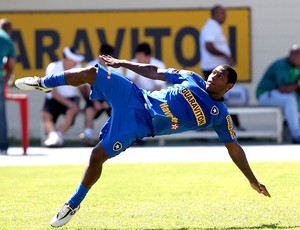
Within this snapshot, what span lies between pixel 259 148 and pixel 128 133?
850 cm

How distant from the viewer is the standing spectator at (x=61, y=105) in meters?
17.4

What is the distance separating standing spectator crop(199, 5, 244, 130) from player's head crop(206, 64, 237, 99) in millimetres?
8708

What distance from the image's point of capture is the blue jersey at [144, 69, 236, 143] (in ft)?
28.9

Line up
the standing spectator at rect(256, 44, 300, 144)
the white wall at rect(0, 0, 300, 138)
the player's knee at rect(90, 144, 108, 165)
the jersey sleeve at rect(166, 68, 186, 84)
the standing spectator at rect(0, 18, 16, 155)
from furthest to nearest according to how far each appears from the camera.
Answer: the white wall at rect(0, 0, 300, 138) → the standing spectator at rect(256, 44, 300, 144) → the standing spectator at rect(0, 18, 16, 155) → the jersey sleeve at rect(166, 68, 186, 84) → the player's knee at rect(90, 144, 108, 165)

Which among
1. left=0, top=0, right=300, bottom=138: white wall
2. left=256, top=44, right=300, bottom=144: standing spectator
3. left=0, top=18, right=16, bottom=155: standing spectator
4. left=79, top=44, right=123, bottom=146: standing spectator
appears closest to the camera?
left=0, top=18, right=16, bottom=155: standing spectator

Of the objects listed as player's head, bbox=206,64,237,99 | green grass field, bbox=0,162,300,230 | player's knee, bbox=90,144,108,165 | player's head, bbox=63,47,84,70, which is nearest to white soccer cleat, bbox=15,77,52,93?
player's knee, bbox=90,144,108,165

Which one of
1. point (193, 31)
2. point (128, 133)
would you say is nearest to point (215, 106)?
point (128, 133)

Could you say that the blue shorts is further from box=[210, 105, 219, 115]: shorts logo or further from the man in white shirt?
the man in white shirt

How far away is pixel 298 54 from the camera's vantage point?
17.5 meters

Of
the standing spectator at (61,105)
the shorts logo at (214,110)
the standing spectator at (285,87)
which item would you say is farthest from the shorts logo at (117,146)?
the standing spectator at (285,87)

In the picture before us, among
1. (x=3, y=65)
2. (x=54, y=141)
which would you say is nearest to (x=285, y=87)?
(x=54, y=141)

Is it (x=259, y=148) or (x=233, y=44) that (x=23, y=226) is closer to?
(x=259, y=148)

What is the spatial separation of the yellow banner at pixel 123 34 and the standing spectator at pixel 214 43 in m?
1.13

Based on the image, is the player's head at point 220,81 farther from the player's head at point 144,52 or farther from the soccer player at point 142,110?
the player's head at point 144,52
